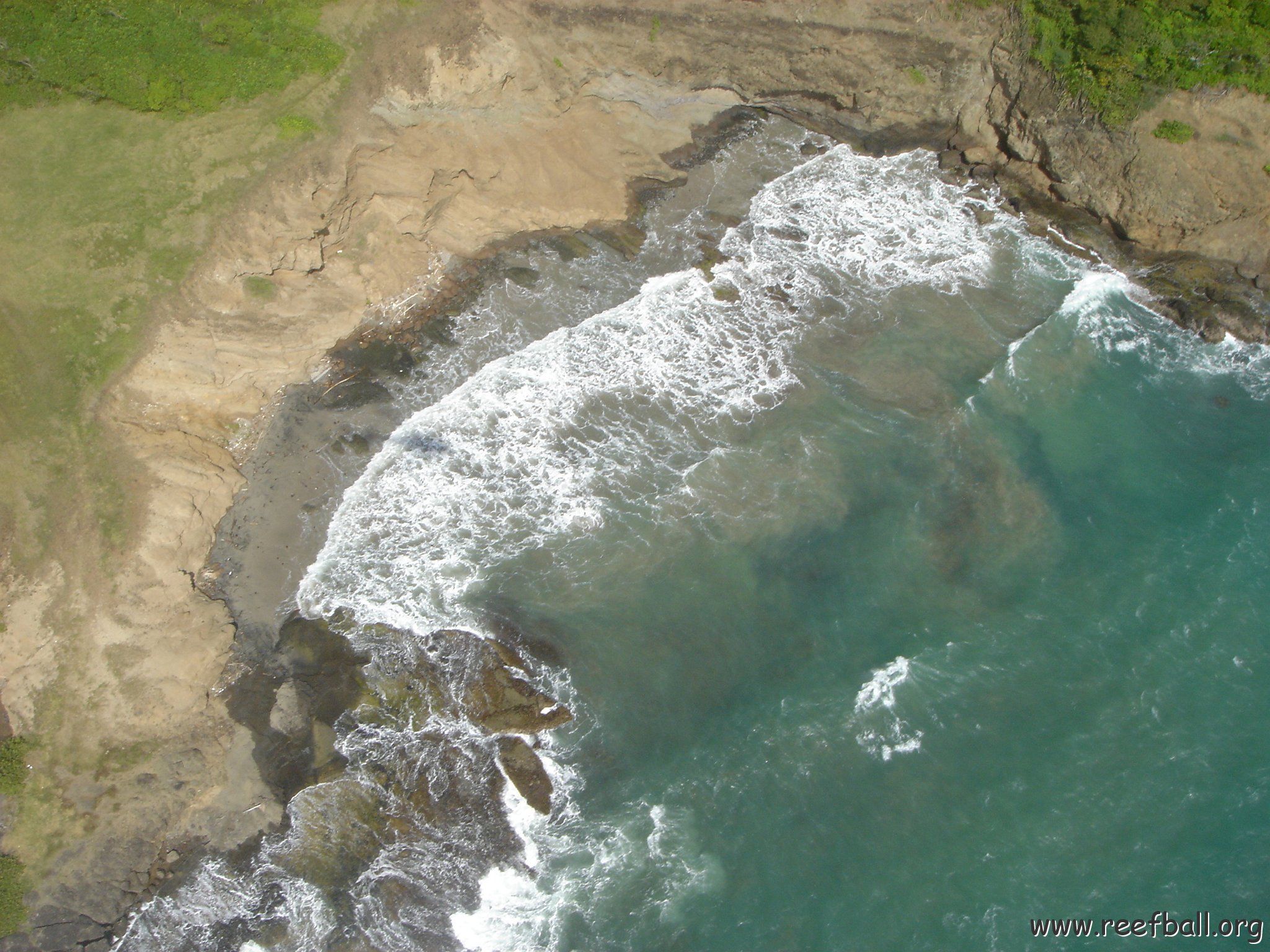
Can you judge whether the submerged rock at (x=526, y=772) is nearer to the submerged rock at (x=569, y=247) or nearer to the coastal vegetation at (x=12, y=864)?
the coastal vegetation at (x=12, y=864)

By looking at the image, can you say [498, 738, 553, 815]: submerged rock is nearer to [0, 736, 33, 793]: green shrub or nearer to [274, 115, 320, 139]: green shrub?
[0, 736, 33, 793]: green shrub

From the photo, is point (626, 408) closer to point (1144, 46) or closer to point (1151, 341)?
point (1151, 341)

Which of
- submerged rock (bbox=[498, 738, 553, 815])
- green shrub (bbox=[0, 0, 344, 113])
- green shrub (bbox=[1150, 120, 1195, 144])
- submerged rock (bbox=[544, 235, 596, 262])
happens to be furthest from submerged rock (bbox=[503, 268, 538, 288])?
green shrub (bbox=[1150, 120, 1195, 144])

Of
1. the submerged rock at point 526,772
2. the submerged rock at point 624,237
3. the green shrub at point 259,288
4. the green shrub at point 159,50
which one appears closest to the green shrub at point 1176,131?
the submerged rock at point 624,237

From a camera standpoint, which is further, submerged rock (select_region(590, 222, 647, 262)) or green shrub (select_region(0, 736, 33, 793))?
submerged rock (select_region(590, 222, 647, 262))

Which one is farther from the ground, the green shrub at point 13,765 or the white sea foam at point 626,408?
the white sea foam at point 626,408

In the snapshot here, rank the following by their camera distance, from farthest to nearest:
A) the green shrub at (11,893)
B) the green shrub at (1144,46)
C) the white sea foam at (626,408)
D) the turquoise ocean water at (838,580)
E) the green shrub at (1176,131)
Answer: the green shrub at (1176,131) → the green shrub at (1144,46) → the white sea foam at (626,408) → the turquoise ocean water at (838,580) → the green shrub at (11,893)

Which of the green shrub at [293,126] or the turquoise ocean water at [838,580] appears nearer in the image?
the turquoise ocean water at [838,580]

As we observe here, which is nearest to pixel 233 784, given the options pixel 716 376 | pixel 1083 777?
pixel 716 376
